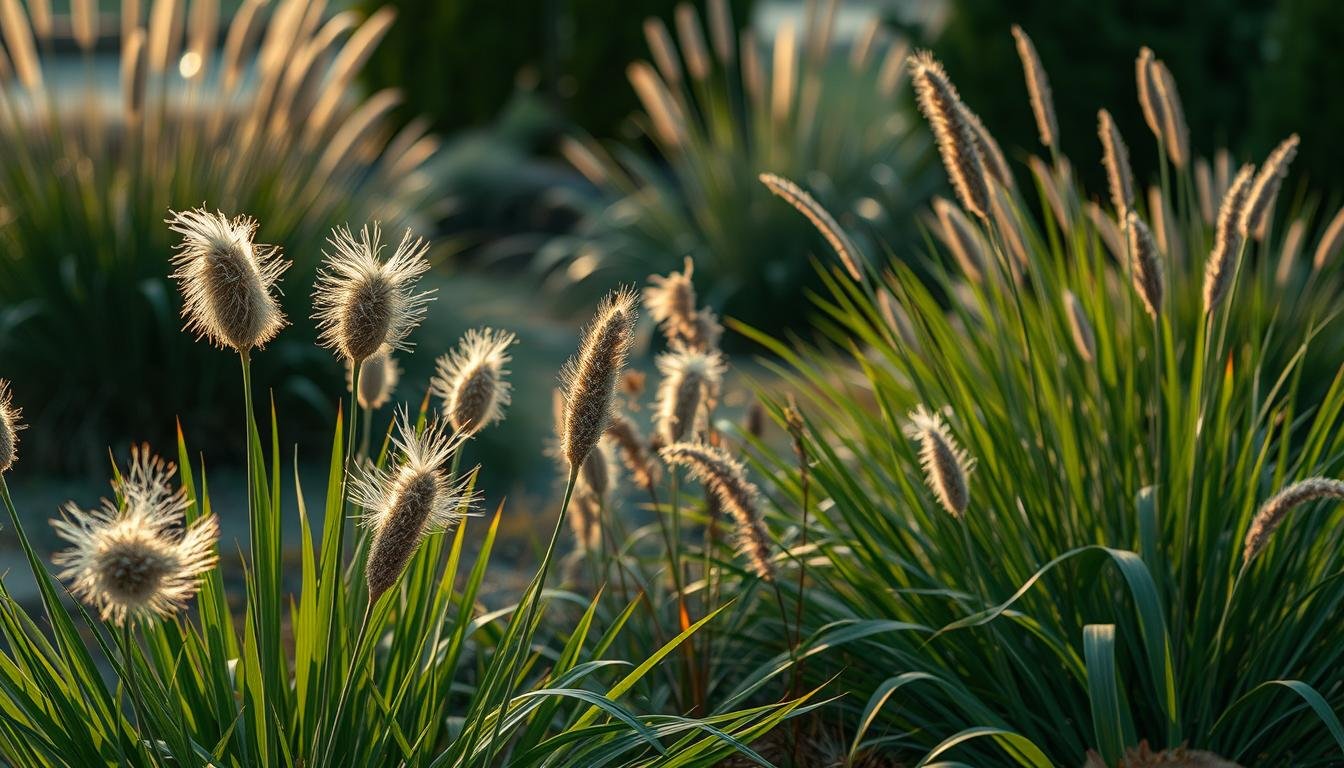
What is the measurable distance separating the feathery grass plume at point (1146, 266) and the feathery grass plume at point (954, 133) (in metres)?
0.25

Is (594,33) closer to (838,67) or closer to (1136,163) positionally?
(1136,163)

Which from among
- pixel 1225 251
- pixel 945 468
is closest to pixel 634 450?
pixel 945 468

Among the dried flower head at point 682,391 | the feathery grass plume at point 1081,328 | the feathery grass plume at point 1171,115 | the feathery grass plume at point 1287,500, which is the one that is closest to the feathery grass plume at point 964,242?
the feathery grass plume at point 1081,328

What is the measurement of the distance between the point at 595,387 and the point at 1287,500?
2.77 ft

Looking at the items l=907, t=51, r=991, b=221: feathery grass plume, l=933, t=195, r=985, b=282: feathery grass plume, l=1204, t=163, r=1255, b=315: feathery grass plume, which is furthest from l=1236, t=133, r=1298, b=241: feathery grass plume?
l=933, t=195, r=985, b=282: feathery grass plume

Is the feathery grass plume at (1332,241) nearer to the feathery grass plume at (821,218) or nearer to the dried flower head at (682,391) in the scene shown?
the feathery grass plume at (821,218)

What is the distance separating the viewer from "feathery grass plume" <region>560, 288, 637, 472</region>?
1.83 metres

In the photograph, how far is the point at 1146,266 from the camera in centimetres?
248

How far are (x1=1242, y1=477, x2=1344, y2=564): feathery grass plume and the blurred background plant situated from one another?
3.61 metres

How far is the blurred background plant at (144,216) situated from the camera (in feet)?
17.2

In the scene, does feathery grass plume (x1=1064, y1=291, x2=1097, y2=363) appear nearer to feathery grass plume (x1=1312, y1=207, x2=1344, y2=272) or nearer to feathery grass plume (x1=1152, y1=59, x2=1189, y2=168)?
feathery grass plume (x1=1152, y1=59, x2=1189, y2=168)

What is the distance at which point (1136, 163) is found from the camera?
8.25 m

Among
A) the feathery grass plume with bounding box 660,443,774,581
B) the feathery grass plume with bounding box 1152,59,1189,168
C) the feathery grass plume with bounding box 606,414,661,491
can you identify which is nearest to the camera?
the feathery grass plume with bounding box 660,443,774,581

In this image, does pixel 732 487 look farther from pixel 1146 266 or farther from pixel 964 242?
pixel 964 242
